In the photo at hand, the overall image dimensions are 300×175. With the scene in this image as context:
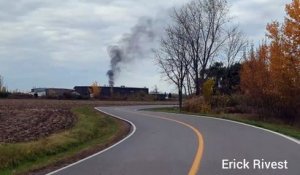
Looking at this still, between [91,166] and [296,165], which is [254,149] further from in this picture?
[91,166]

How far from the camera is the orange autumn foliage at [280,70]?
Result: 1626 inches

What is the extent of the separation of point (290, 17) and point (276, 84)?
19.1 feet

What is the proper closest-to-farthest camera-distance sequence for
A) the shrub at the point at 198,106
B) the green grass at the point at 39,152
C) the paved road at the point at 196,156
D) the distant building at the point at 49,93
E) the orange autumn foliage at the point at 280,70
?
the paved road at the point at 196,156, the green grass at the point at 39,152, the orange autumn foliage at the point at 280,70, the shrub at the point at 198,106, the distant building at the point at 49,93

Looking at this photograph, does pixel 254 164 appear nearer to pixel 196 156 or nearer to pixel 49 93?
pixel 196 156

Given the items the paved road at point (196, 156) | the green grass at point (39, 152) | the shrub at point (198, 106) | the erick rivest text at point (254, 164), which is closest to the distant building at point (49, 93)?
the shrub at point (198, 106)

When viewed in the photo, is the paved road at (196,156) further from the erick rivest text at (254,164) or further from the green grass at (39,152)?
the green grass at (39,152)

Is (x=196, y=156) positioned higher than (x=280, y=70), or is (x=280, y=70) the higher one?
(x=280, y=70)

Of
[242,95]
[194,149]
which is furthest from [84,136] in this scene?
[242,95]

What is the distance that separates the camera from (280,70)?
42.6 meters

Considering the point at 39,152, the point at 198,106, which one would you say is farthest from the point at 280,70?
the point at 39,152

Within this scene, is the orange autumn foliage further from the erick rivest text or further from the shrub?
the erick rivest text

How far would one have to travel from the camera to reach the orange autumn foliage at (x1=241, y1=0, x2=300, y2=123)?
41312 mm

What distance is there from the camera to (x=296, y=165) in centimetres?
1262

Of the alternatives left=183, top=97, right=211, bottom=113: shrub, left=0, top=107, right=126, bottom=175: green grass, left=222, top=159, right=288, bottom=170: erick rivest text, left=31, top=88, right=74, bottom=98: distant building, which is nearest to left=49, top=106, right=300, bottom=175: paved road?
left=222, top=159, right=288, bottom=170: erick rivest text
